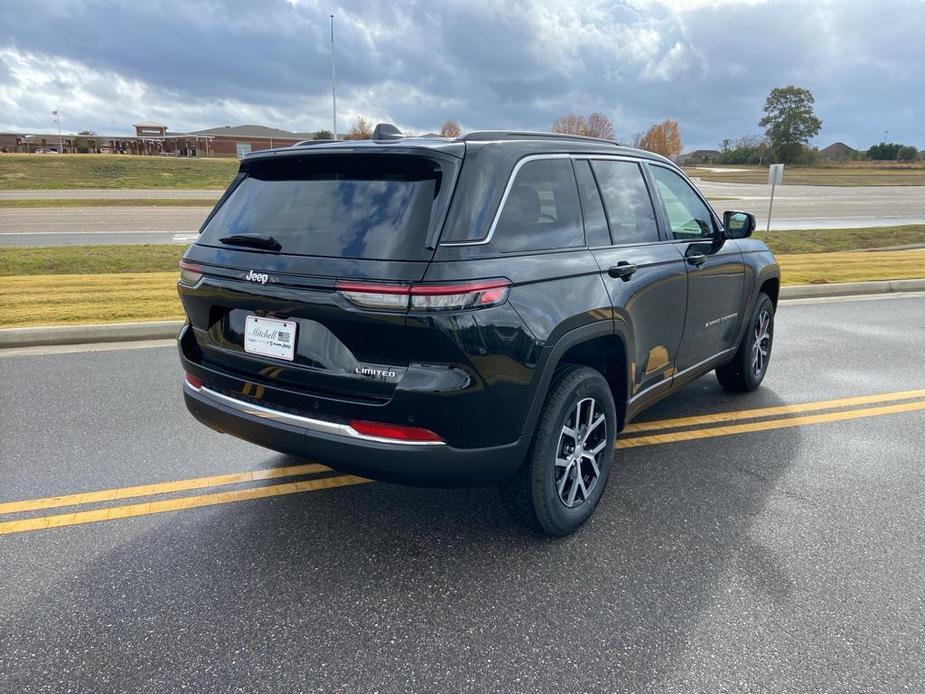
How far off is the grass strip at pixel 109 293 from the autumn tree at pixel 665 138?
89.4m

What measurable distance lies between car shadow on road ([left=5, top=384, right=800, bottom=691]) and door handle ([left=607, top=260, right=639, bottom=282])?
4.01 ft

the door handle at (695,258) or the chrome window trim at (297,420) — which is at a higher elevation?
the door handle at (695,258)

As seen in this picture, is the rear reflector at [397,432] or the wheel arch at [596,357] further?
the wheel arch at [596,357]

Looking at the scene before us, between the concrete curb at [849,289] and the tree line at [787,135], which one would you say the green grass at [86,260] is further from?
the tree line at [787,135]

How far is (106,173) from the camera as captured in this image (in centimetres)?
4522

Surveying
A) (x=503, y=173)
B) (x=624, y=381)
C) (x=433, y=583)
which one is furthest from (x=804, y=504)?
(x=503, y=173)

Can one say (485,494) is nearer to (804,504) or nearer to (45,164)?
(804,504)

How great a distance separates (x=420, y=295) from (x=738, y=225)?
317 cm

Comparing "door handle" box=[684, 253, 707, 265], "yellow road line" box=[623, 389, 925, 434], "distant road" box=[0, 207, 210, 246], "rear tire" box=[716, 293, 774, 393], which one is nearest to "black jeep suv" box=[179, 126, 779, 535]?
"door handle" box=[684, 253, 707, 265]

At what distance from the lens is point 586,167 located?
3.53 metres

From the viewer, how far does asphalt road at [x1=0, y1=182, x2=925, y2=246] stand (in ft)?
56.4

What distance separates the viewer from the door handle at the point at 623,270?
132 inches

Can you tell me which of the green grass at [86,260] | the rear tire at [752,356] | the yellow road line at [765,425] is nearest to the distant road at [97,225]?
the green grass at [86,260]

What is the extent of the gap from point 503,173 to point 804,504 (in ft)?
8.05
